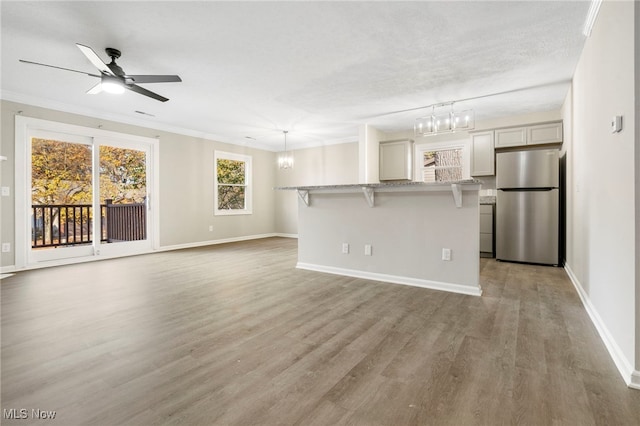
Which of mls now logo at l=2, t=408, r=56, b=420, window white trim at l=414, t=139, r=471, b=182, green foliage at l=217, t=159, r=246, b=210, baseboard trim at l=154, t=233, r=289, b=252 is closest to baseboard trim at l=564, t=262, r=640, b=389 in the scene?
mls now logo at l=2, t=408, r=56, b=420

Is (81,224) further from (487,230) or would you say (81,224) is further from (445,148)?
(487,230)

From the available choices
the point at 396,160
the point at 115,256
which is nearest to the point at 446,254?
the point at 396,160

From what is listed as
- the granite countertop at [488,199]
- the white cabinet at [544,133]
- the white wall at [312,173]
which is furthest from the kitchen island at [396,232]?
the white wall at [312,173]

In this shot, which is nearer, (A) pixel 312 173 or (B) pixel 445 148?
(B) pixel 445 148

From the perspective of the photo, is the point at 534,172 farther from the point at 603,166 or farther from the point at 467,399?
the point at 467,399

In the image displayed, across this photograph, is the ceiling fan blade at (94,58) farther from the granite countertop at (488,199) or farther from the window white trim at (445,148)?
the granite countertop at (488,199)

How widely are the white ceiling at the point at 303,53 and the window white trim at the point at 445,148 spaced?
86 cm

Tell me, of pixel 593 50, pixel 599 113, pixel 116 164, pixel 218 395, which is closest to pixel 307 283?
pixel 218 395

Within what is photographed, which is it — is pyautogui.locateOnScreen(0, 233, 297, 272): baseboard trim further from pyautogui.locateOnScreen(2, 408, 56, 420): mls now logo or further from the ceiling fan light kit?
the ceiling fan light kit

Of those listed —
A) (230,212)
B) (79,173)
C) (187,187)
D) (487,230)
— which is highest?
(79,173)

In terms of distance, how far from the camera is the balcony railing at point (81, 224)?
4855 mm

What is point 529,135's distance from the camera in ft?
16.8

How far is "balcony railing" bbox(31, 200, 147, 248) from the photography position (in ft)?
15.9

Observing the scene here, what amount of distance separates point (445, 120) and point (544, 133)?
1.57 m
